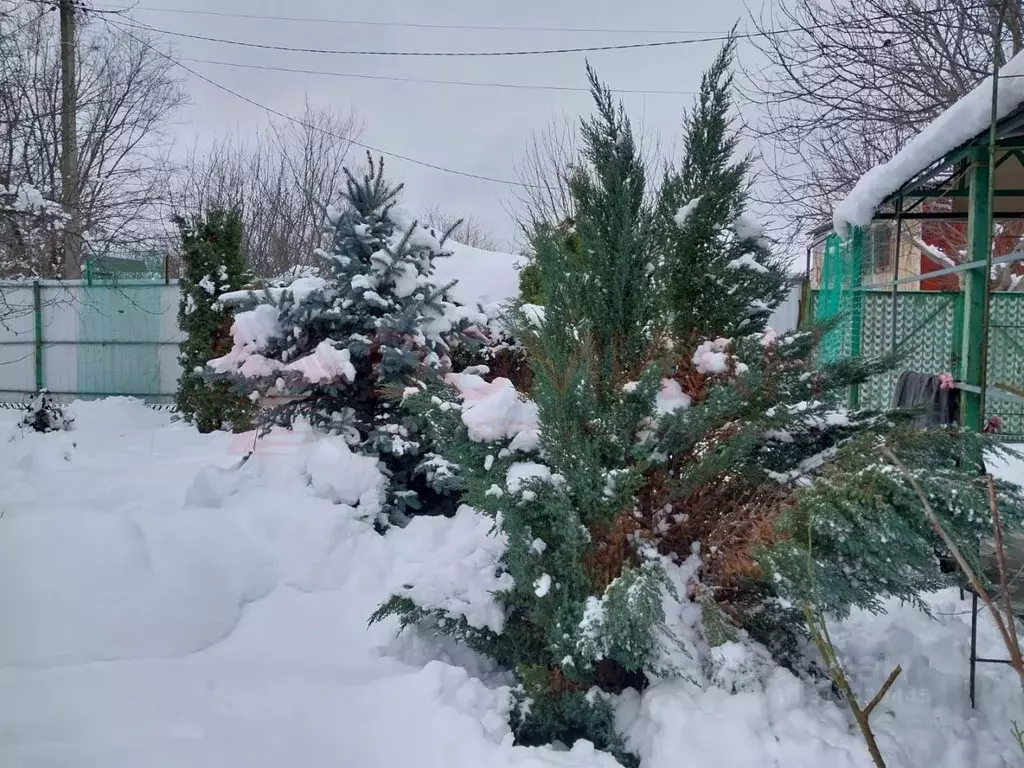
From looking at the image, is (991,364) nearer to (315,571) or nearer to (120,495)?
(315,571)

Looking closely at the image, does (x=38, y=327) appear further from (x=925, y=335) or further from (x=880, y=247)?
(x=880, y=247)

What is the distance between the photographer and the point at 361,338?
5.59m

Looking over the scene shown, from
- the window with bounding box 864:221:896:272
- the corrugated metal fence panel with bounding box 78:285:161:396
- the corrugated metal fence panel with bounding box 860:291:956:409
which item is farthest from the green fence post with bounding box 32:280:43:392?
the window with bounding box 864:221:896:272

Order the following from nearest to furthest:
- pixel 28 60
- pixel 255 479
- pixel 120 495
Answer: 1. pixel 120 495
2. pixel 255 479
3. pixel 28 60

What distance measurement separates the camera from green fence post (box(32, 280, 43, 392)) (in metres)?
11.7

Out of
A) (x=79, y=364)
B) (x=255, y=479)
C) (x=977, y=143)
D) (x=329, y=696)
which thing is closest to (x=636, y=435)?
(x=329, y=696)

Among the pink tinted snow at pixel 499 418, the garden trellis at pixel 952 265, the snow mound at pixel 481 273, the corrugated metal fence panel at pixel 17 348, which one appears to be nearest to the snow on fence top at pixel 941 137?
the garden trellis at pixel 952 265

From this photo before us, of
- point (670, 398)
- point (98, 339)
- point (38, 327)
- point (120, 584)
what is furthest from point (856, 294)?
point (38, 327)

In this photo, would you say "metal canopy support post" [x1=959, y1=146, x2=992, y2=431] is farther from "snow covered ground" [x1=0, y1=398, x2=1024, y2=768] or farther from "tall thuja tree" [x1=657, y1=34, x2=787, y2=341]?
"tall thuja tree" [x1=657, y1=34, x2=787, y2=341]

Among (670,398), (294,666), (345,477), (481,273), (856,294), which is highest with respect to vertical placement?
(481,273)

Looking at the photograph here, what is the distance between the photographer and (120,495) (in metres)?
4.82

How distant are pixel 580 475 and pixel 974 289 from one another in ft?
10.2

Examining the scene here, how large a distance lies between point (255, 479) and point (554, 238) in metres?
2.89

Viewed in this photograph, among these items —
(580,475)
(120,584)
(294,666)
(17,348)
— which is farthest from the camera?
(17,348)
